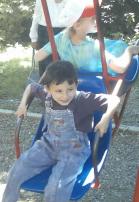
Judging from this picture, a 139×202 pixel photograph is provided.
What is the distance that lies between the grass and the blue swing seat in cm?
290

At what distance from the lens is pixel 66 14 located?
3594mm

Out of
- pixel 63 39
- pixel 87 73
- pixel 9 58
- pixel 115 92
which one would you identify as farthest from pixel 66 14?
pixel 9 58

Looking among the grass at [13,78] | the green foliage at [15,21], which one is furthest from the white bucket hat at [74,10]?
the green foliage at [15,21]

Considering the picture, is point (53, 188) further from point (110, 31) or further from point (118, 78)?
point (110, 31)

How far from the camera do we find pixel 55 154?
10.6 ft

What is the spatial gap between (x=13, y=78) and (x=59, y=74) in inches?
163

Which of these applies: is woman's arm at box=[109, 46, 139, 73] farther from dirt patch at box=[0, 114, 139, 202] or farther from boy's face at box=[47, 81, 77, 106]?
dirt patch at box=[0, 114, 139, 202]

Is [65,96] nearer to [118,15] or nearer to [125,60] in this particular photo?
[125,60]

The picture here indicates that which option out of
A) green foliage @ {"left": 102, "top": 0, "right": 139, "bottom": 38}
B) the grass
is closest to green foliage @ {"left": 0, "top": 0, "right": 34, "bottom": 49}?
the grass

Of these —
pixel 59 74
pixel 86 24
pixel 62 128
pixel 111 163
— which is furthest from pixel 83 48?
pixel 111 163

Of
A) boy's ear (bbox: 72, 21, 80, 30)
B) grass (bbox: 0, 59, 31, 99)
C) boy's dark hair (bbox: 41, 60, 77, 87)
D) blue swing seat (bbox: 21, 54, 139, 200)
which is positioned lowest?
grass (bbox: 0, 59, 31, 99)

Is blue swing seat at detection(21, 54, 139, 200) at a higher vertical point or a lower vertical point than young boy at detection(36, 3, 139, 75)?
lower

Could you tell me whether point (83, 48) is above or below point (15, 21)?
above

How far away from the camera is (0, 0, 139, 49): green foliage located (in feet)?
23.4
